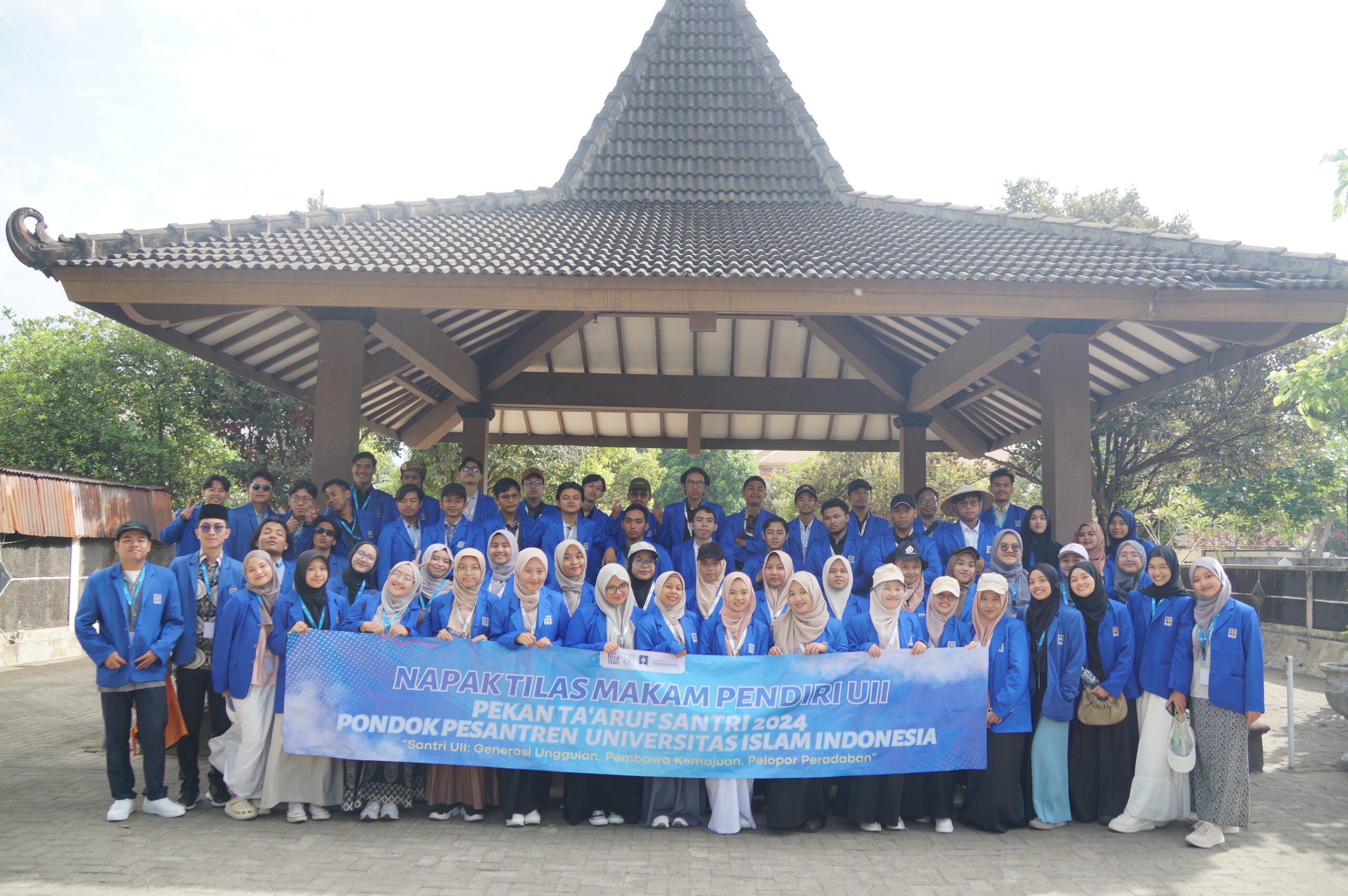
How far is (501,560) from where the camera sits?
5230mm

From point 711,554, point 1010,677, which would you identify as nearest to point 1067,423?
point 1010,677

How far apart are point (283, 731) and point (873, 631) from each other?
11.3 feet

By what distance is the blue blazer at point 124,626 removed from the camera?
15.7ft

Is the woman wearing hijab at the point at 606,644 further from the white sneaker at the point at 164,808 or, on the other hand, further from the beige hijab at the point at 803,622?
the white sneaker at the point at 164,808

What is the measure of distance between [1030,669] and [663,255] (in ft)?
13.1

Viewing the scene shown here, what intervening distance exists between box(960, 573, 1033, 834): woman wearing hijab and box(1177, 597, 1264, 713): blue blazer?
3.10ft

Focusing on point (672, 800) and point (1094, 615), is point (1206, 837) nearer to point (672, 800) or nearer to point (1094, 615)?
point (1094, 615)

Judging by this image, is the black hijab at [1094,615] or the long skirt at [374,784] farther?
the black hijab at [1094,615]

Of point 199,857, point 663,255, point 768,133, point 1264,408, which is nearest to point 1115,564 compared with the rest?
point 663,255

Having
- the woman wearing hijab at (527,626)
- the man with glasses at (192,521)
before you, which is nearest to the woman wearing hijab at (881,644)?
the woman wearing hijab at (527,626)

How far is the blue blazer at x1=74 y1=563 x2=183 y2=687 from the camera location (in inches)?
189

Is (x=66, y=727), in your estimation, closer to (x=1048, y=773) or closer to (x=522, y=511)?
(x=522, y=511)

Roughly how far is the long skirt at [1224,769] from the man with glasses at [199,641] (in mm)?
5683

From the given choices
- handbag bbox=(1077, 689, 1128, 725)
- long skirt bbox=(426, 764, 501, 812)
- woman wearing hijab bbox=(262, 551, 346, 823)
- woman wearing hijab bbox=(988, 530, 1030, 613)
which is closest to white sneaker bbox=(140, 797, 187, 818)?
woman wearing hijab bbox=(262, 551, 346, 823)
